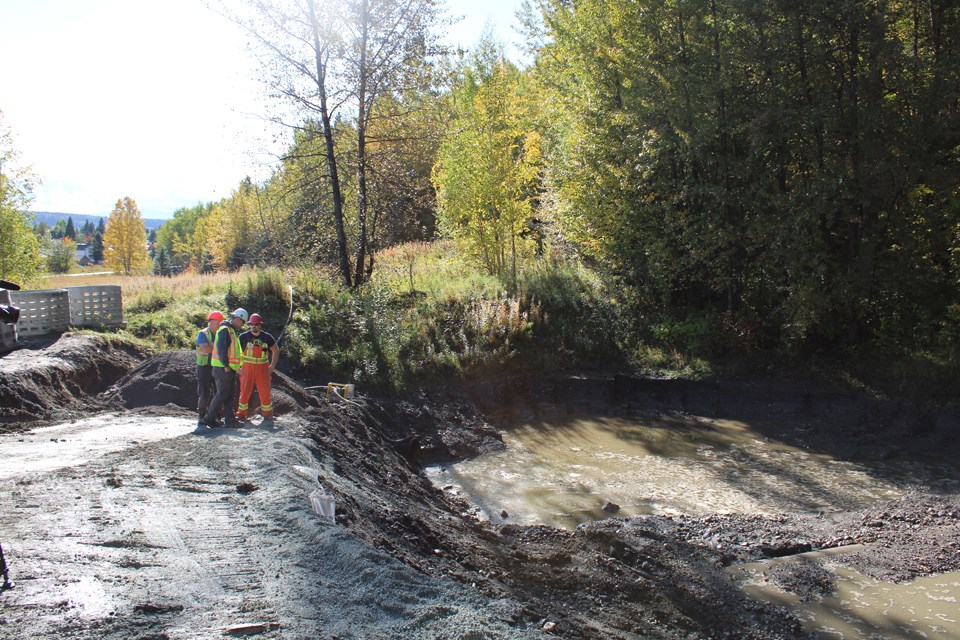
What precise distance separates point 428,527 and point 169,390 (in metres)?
7.54

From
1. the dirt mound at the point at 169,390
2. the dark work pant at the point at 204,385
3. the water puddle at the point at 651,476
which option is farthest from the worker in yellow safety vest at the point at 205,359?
the water puddle at the point at 651,476

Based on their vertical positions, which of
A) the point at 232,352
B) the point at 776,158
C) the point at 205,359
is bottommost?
the point at 205,359

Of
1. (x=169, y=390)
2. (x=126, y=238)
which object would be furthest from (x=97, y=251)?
(x=169, y=390)

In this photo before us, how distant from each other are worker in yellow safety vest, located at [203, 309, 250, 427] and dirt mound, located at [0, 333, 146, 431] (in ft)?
10.0

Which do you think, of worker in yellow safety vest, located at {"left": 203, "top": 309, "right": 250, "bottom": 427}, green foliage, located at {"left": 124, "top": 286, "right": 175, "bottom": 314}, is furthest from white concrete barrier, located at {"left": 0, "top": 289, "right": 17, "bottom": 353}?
worker in yellow safety vest, located at {"left": 203, "top": 309, "right": 250, "bottom": 427}

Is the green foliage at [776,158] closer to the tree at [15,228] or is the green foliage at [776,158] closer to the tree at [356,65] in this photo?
the tree at [356,65]

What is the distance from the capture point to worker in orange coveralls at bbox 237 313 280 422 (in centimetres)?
1077

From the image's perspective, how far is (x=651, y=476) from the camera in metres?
12.0

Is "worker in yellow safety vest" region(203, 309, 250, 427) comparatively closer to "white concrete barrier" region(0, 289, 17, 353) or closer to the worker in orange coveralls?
the worker in orange coveralls

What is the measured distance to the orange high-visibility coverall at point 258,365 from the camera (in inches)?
424

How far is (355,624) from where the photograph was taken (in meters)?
4.82

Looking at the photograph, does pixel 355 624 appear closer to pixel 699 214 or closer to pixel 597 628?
pixel 597 628

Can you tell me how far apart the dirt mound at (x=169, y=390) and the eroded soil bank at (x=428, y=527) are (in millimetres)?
40

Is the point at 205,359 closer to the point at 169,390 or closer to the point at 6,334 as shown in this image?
the point at 169,390
